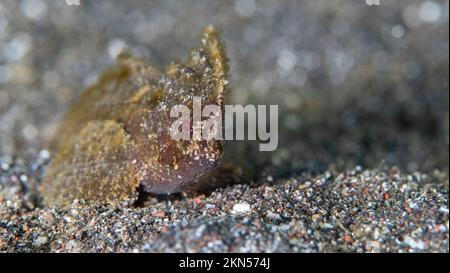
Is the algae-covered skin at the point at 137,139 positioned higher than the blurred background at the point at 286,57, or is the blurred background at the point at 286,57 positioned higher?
the blurred background at the point at 286,57

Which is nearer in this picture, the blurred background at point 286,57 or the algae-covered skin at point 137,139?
the algae-covered skin at point 137,139

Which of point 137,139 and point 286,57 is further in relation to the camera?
point 286,57

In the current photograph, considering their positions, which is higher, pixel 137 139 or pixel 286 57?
pixel 286 57

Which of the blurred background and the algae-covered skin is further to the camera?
the blurred background
